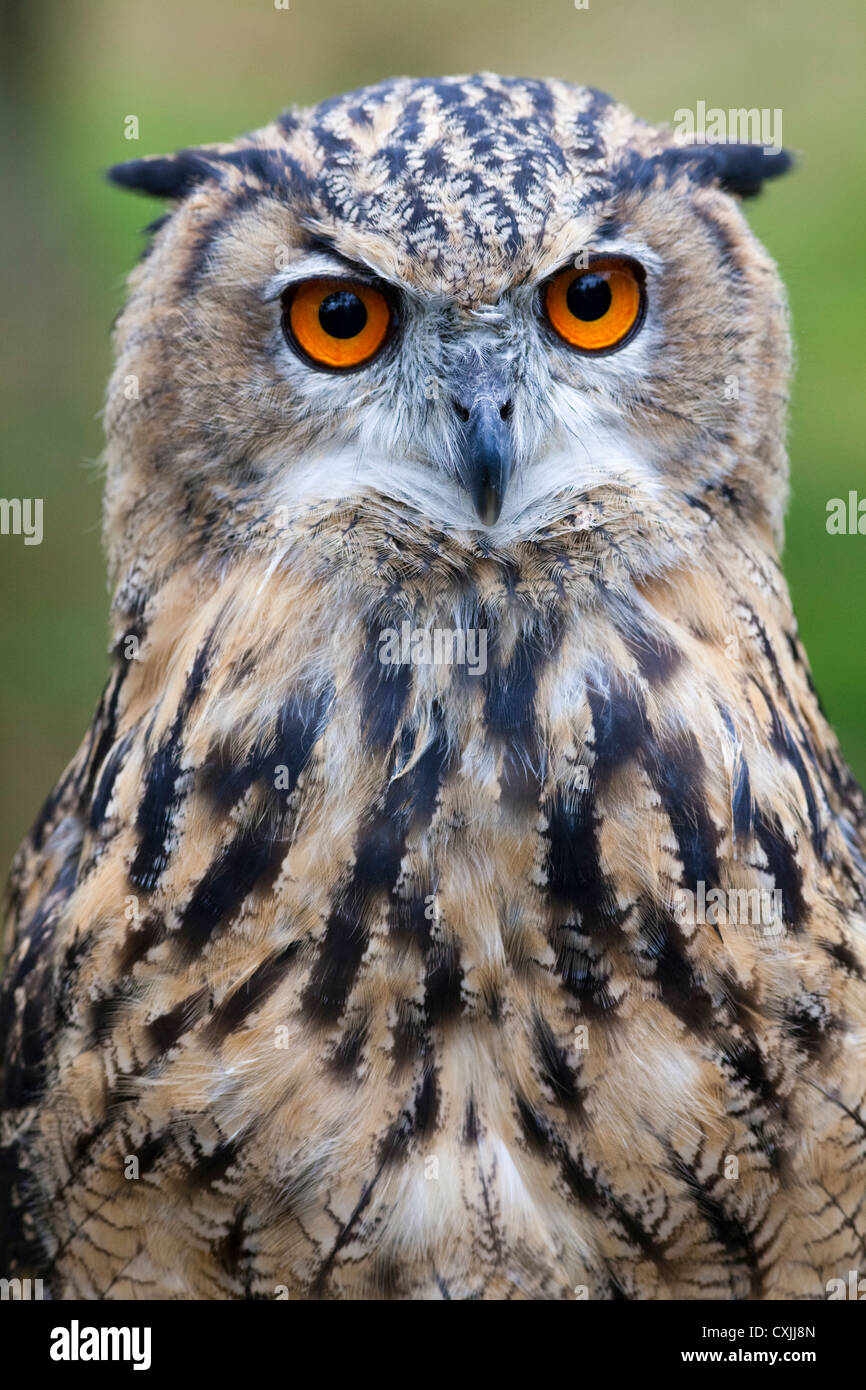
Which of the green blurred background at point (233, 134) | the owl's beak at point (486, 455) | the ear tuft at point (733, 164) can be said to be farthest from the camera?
the green blurred background at point (233, 134)

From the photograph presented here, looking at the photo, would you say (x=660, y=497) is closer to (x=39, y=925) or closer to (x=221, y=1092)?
(x=221, y=1092)

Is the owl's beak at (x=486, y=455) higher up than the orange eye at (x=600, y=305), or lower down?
lower down

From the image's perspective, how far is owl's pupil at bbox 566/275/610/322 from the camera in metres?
1.52

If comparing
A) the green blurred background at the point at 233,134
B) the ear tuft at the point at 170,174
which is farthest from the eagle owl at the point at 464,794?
the green blurred background at the point at 233,134

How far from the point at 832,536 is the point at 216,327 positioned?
2.60 meters

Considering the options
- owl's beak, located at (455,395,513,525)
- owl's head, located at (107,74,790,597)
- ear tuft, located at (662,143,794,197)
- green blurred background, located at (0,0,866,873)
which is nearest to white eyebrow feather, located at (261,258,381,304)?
owl's head, located at (107,74,790,597)

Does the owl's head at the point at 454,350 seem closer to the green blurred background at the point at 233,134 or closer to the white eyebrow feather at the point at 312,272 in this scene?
the white eyebrow feather at the point at 312,272

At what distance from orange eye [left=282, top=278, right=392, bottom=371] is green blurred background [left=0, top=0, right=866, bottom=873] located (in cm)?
206

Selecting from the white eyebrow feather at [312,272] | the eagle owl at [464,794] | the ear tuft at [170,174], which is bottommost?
the eagle owl at [464,794]

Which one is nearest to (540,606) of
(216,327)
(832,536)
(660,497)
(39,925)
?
(660,497)

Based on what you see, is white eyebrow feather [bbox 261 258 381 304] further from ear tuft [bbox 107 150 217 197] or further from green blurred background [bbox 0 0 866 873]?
green blurred background [bbox 0 0 866 873]

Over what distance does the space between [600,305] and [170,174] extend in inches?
24.4

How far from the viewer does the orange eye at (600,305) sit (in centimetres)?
152

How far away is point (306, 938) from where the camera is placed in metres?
1.50
